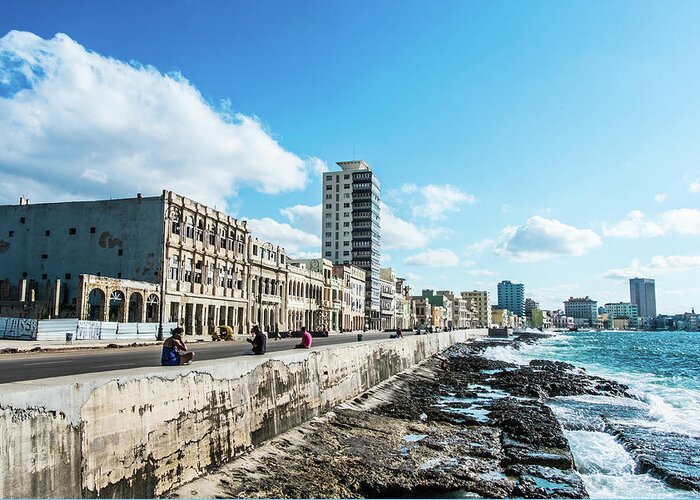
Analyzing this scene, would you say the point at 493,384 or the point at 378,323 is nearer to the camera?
the point at 493,384

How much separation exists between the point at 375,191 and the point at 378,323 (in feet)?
118

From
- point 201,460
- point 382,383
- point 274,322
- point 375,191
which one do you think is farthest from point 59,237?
point 375,191

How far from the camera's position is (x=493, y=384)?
36062 millimetres

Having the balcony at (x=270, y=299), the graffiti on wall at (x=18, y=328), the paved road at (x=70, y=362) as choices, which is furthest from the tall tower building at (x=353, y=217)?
the paved road at (x=70, y=362)

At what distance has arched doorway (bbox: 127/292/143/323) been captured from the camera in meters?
46.5

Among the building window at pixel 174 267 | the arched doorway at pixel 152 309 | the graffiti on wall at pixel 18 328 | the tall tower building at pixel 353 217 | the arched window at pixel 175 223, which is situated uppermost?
the tall tower building at pixel 353 217

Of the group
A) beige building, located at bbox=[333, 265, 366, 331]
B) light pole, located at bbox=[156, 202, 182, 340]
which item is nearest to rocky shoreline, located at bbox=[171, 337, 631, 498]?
light pole, located at bbox=[156, 202, 182, 340]

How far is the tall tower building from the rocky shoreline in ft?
321

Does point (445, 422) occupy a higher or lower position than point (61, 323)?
lower

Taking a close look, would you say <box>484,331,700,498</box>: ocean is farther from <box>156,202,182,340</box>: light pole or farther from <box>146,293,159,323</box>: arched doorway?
<box>146,293,159,323</box>: arched doorway

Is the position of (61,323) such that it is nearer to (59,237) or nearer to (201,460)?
(59,237)

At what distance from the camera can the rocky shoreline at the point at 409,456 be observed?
11.8 m

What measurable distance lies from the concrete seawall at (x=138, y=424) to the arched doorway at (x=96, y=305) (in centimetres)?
3168

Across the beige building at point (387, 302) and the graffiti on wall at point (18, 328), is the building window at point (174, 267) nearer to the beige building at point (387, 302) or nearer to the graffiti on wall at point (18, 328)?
the graffiti on wall at point (18, 328)
